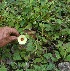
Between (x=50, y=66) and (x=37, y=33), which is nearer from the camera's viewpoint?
(x=50, y=66)

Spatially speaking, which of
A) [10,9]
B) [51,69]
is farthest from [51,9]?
[51,69]

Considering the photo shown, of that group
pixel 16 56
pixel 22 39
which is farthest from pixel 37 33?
pixel 16 56

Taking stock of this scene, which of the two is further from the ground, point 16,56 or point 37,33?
point 37,33

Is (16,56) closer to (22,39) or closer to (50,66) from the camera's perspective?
(22,39)

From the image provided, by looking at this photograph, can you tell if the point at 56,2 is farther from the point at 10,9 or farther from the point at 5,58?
the point at 5,58

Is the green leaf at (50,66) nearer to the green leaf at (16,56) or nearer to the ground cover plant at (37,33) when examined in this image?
the ground cover plant at (37,33)

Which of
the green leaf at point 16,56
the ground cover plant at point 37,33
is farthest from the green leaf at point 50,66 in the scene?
the green leaf at point 16,56

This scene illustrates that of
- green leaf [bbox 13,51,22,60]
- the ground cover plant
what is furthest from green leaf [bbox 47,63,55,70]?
green leaf [bbox 13,51,22,60]

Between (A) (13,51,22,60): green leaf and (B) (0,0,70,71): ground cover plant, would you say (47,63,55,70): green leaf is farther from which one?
(A) (13,51,22,60): green leaf

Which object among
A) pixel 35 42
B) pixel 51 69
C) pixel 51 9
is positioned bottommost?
pixel 51 69
